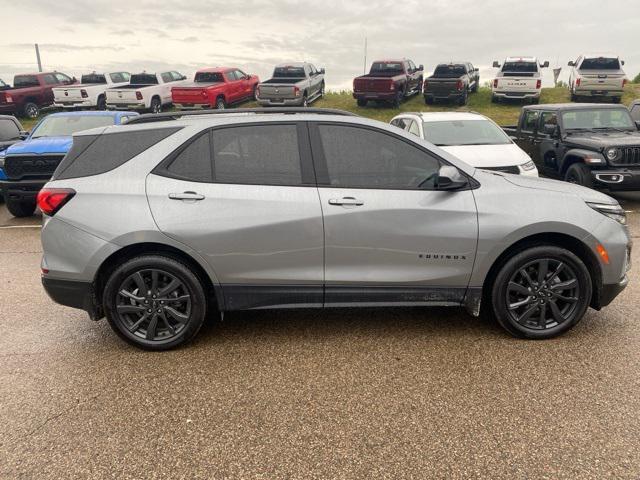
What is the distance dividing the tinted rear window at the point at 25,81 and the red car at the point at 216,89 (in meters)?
8.47

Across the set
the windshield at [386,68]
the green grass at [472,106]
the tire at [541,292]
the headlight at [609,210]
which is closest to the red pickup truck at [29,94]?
the green grass at [472,106]

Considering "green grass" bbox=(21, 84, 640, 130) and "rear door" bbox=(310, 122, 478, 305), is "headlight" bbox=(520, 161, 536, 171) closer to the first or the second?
"rear door" bbox=(310, 122, 478, 305)

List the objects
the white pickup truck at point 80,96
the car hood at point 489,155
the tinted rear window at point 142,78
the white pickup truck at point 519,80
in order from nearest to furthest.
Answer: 1. the car hood at point 489,155
2. the white pickup truck at point 519,80
3. the white pickup truck at point 80,96
4. the tinted rear window at point 142,78

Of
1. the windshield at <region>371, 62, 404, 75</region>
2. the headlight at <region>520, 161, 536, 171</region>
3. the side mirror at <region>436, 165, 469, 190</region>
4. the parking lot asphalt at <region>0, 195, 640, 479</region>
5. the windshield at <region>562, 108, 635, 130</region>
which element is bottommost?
the parking lot asphalt at <region>0, 195, 640, 479</region>

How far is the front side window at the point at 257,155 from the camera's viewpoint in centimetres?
374

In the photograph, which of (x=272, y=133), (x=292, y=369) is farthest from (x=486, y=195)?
(x=292, y=369)

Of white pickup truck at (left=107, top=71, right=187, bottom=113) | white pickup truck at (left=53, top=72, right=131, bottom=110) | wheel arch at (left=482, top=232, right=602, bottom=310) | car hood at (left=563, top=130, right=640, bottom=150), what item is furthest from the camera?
white pickup truck at (left=53, top=72, right=131, bottom=110)

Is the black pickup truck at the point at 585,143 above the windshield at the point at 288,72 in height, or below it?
below

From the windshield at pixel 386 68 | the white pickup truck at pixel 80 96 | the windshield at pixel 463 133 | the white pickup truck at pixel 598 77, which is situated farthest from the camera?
the windshield at pixel 386 68

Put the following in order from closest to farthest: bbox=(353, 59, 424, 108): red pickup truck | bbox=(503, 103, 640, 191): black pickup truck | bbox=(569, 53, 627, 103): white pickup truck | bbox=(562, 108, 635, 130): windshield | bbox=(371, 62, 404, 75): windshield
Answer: bbox=(503, 103, 640, 191): black pickup truck, bbox=(562, 108, 635, 130): windshield, bbox=(569, 53, 627, 103): white pickup truck, bbox=(353, 59, 424, 108): red pickup truck, bbox=(371, 62, 404, 75): windshield

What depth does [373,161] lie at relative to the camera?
12.4 feet

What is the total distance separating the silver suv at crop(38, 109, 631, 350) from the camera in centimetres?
366

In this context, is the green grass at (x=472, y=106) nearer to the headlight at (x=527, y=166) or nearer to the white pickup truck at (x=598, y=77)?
the white pickup truck at (x=598, y=77)

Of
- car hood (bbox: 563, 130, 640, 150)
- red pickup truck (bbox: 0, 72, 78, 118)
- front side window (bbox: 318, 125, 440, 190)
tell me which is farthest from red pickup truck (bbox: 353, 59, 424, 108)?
front side window (bbox: 318, 125, 440, 190)
